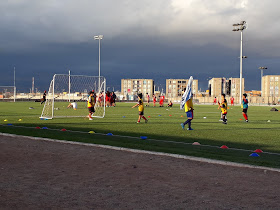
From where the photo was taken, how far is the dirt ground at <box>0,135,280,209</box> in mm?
5051

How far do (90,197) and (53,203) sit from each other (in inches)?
22.3

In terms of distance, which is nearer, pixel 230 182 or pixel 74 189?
pixel 74 189

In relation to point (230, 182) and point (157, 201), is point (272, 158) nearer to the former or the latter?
point (230, 182)

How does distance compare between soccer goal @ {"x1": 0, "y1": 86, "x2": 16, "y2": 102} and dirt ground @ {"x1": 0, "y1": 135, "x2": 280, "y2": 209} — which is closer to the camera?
dirt ground @ {"x1": 0, "y1": 135, "x2": 280, "y2": 209}

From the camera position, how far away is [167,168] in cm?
755

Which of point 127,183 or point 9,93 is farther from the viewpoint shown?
point 9,93

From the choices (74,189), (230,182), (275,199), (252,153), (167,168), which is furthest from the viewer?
(252,153)

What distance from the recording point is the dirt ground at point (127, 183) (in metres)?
5.05

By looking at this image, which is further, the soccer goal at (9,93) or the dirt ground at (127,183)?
the soccer goal at (9,93)

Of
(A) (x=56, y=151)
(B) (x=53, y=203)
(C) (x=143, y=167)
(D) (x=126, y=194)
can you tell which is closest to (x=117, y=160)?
(C) (x=143, y=167)

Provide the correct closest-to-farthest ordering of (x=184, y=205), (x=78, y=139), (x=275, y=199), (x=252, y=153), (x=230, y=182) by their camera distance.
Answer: (x=184, y=205) → (x=275, y=199) → (x=230, y=182) → (x=252, y=153) → (x=78, y=139)

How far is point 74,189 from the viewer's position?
5785 mm

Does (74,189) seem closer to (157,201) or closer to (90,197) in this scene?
(90,197)

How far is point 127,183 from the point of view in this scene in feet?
20.4
